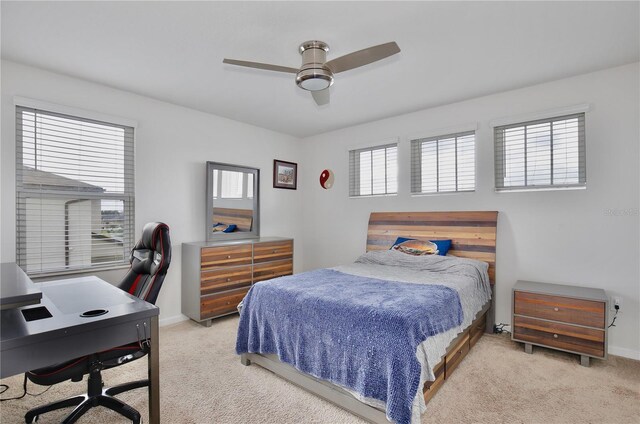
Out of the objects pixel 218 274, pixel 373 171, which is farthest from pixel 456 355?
pixel 373 171

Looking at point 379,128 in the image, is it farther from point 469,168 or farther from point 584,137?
point 584,137

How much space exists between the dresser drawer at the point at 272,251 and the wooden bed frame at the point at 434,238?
1.13m

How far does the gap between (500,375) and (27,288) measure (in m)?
3.05

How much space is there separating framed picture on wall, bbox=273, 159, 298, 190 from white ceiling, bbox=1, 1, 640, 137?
1.59 meters

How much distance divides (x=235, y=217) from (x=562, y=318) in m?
3.75

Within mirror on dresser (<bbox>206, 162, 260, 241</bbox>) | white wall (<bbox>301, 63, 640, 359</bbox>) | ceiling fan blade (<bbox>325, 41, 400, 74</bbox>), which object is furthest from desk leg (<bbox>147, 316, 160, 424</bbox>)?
white wall (<bbox>301, 63, 640, 359</bbox>)

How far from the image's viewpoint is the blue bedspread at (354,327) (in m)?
1.79

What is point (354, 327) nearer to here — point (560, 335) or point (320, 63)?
point (320, 63)

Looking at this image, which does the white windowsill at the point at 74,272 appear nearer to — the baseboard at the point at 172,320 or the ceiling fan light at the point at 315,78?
the baseboard at the point at 172,320

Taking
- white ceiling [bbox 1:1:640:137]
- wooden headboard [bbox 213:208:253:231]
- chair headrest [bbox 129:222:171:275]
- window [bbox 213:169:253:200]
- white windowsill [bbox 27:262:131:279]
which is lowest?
white windowsill [bbox 27:262:131:279]

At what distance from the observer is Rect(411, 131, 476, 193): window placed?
148 inches

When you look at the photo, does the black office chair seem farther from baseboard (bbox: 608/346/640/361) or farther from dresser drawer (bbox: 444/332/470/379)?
baseboard (bbox: 608/346/640/361)

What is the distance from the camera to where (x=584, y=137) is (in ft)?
10.00

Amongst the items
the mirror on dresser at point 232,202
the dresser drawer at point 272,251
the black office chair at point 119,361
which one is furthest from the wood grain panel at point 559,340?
the mirror on dresser at point 232,202
